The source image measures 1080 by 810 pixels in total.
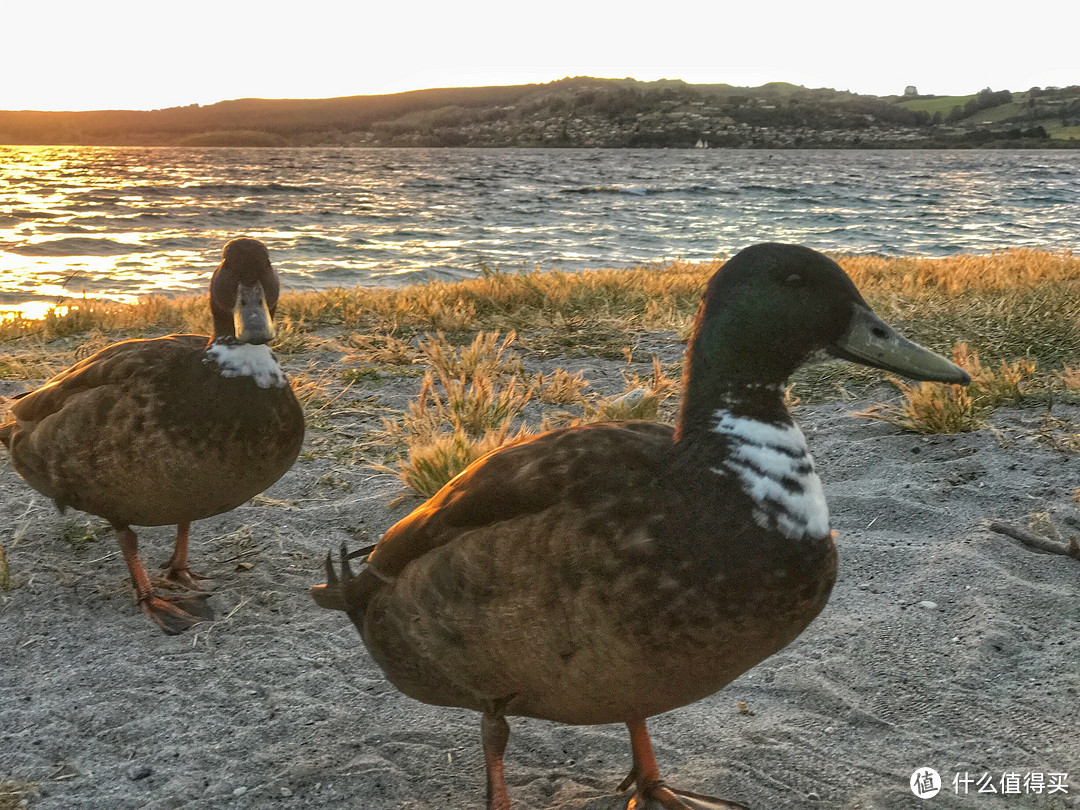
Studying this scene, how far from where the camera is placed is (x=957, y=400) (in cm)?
484

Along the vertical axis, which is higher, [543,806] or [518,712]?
[518,712]

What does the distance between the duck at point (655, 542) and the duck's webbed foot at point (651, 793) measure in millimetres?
352

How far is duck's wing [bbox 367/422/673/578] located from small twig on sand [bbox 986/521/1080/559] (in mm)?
2128

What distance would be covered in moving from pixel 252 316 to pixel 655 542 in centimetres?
209

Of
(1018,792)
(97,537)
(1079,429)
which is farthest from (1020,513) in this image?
(97,537)

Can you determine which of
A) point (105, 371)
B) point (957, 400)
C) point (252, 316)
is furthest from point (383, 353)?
point (957, 400)

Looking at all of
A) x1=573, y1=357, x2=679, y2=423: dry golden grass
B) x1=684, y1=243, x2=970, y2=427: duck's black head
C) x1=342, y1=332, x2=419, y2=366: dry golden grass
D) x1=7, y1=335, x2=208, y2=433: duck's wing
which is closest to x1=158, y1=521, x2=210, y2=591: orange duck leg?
x1=7, y1=335, x2=208, y2=433: duck's wing

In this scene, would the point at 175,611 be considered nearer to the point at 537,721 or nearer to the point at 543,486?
the point at 537,721

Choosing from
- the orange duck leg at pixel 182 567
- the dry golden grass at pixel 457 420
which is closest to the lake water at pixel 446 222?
the dry golden grass at pixel 457 420

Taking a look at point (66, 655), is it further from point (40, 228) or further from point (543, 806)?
point (40, 228)

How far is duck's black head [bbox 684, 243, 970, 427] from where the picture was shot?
2.08 metres

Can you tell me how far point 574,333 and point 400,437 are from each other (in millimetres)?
2694

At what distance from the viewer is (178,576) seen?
155 inches

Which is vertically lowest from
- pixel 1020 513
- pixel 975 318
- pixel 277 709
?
pixel 277 709
